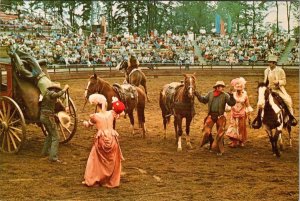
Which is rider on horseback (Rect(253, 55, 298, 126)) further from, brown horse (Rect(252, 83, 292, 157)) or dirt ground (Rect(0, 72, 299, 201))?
dirt ground (Rect(0, 72, 299, 201))

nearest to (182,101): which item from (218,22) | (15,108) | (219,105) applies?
(219,105)

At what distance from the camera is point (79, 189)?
22.6 ft

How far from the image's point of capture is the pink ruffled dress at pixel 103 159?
23.0 feet

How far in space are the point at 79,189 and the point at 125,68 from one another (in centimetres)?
990

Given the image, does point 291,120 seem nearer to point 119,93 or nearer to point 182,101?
point 182,101

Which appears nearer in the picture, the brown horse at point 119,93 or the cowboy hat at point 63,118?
the cowboy hat at point 63,118

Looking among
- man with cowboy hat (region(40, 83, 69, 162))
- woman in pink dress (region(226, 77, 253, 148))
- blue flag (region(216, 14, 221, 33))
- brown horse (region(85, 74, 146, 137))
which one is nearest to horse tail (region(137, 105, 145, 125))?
brown horse (region(85, 74, 146, 137))

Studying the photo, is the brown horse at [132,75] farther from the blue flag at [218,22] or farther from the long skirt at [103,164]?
the blue flag at [218,22]

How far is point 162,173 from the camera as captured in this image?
25.9 ft

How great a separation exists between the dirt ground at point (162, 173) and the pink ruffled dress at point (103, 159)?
0.55 feet

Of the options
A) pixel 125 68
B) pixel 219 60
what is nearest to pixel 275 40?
pixel 219 60

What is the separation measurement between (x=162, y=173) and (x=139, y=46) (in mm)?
24922

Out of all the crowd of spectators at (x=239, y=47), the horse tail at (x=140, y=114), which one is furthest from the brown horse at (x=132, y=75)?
the crowd of spectators at (x=239, y=47)

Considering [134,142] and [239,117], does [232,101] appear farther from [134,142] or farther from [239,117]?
[134,142]
